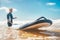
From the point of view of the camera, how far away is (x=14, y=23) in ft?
5.92

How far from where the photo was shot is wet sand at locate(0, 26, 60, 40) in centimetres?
177

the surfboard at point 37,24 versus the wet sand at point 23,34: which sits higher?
the surfboard at point 37,24

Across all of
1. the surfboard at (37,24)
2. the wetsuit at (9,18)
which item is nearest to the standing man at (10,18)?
the wetsuit at (9,18)

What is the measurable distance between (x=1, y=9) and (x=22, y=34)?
1.27ft

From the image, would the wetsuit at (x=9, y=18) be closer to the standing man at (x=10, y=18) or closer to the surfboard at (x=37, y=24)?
the standing man at (x=10, y=18)

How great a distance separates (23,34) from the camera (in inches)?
70.8

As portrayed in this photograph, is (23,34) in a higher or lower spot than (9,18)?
lower

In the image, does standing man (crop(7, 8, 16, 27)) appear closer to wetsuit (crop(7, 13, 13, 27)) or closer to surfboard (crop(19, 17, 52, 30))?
wetsuit (crop(7, 13, 13, 27))

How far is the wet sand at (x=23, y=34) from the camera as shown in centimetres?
177

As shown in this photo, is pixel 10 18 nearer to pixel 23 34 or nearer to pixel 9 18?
pixel 9 18

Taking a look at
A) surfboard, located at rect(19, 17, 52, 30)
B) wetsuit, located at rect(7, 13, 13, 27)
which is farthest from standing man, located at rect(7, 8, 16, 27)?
surfboard, located at rect(19, 17, 52, 30)

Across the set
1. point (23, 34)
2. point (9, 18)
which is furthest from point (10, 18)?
point (23, 34)

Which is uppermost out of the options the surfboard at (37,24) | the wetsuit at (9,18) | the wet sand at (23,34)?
the wetsuit at (9,18)

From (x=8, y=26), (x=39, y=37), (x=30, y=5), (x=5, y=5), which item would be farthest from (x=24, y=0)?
(x=39, y=37)
